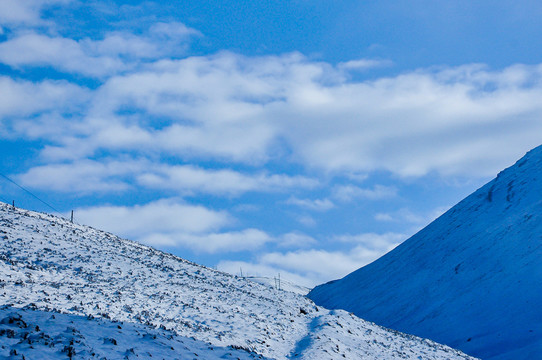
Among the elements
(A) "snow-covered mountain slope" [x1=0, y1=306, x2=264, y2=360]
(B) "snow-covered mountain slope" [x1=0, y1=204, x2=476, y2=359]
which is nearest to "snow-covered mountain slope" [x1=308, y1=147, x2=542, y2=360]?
(B) "snow-covered mountain slope" [x1=0, y1=204, x2=476, y2=359]

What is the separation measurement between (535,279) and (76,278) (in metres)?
42.8

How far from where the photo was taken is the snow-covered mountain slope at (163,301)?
71.2 feet

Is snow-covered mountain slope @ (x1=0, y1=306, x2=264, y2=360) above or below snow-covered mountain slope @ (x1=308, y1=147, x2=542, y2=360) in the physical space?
below

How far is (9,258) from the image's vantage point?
27906 millimetres

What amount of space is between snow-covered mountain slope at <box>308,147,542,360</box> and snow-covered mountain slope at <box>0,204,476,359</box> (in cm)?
1460

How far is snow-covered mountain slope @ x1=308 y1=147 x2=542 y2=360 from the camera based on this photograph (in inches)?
1813

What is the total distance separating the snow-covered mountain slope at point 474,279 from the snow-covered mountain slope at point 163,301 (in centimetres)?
1460

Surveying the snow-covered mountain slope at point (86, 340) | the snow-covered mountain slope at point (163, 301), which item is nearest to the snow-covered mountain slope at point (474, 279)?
the snow-covered mountain slope at point (163, 301)

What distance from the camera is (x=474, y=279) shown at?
190 ft

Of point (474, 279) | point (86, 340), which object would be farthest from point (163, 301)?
point (474, 279)

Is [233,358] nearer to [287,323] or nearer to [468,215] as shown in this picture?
[287,323]

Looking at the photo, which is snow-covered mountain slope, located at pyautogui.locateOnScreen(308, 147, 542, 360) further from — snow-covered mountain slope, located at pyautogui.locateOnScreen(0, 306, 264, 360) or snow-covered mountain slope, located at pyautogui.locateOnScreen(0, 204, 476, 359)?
snow-covered mountain slope, located at pyautogui.locateOnScreen(0, 306, 264, 360)

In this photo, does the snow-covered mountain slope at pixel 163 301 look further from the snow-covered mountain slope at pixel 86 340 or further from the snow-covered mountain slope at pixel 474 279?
the snow-covered mountain slope at pixel 474 279

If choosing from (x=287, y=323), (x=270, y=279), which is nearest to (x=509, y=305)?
(x=287, y=323)
